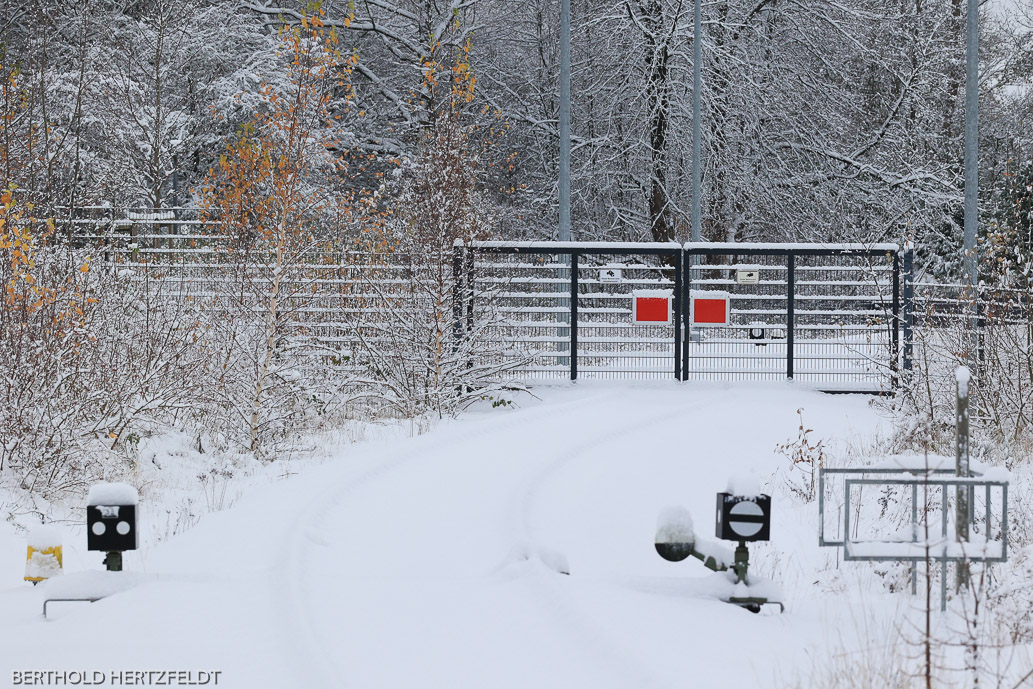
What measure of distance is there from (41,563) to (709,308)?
38.1 feet

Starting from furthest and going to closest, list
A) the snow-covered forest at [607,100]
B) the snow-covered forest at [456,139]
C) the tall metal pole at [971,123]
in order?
the snow-covered forest at [607,100], the tall metal pole at [971,123], the snow-covered forest at [456,139]

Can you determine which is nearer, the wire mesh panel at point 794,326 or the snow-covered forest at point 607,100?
the wire mesh panel at point 794,326

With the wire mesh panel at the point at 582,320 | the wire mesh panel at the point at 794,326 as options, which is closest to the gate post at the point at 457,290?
the wire mesh panel at the point at 582,320

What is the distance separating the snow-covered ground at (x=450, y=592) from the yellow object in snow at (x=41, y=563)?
0.30ft

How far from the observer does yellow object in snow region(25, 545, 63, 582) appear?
6.50 metres

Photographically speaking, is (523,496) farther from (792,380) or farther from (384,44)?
(384,44)

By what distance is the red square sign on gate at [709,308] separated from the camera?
16672 mm

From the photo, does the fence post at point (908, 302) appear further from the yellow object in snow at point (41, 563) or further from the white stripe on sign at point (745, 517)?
the yellow object in snow at point (41, 563)

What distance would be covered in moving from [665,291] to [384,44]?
59.8ft

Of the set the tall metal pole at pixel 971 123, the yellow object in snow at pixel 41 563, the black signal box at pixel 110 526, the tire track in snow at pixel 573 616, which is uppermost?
the tall metal pole at pixel 971 123

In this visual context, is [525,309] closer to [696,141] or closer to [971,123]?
[696,141]

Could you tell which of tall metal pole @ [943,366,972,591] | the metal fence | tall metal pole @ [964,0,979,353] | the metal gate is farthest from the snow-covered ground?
tall metal pole @ [964,0,979,353]

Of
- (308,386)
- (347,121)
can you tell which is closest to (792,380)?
(308,386)

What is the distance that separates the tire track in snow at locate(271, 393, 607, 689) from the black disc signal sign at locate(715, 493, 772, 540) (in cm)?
214
